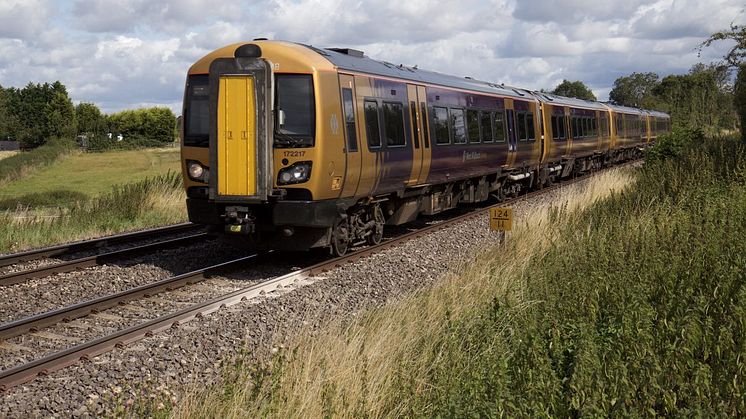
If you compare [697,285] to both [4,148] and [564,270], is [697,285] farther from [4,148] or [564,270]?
[4,148]

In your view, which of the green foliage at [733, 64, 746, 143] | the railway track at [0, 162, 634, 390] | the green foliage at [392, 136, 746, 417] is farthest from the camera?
the green foliage at [733, 64, 746, 143]

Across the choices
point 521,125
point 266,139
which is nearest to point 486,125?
point 521,125

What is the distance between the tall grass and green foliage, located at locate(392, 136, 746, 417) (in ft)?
29.9

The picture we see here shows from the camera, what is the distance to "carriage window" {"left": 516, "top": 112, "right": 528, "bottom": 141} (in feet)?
66.9

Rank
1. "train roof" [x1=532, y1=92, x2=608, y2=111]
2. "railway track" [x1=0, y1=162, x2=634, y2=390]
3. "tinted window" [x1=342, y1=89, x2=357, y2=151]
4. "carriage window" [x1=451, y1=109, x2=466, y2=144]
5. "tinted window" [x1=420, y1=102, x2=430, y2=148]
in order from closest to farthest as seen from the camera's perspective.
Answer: "railway track" [x1=0, y1=162, x2=634, y2=390], "tinted window" [x1=342, y1=89, x2=357, y2=151], "tinted window" [x1=420, y1=102, x2=430, y2=148], "carriage window" [x1=451, y1=109, x2=466, y2=144], "train roof" [x1=532, y1=92, x2=608, y2=111]

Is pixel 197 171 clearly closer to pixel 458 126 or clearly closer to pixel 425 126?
pixel 425 126

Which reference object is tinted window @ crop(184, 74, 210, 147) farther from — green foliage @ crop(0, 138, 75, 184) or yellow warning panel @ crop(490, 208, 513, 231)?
green foliage @ crop(0, 138, 75, 184)

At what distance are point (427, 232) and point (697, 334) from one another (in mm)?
9410

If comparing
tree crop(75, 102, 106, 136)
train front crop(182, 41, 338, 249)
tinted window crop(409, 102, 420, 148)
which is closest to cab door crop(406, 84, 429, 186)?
tinted window crop(409, 102, 420, 148)

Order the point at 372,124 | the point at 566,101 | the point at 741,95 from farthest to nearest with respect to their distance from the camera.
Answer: the point at 566,101
the point at 741,95
the point at 372,124

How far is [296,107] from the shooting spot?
10492 millimetres

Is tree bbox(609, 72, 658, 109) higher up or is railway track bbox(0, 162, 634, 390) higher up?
tree bbox(609, 72, 658, 109)

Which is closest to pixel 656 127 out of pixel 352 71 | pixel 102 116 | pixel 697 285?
pixel 352 71

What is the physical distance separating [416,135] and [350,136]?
2.75 m
